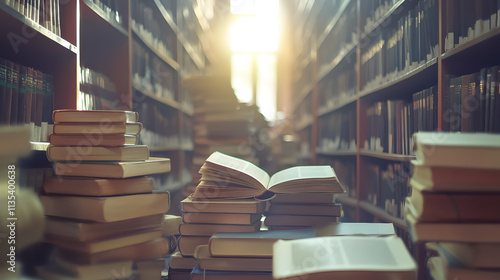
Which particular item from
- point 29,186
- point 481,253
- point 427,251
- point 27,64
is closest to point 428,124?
point 427,251

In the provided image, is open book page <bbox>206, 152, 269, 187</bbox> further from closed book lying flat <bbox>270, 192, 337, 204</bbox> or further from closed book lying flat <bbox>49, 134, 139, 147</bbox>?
closed book lying flat <bbox>49, 134, 139, 147</bbox>

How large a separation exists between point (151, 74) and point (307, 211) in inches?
75.4

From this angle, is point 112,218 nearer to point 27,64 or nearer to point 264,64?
point 27,64

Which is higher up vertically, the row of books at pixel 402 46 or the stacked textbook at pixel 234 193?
the row of books at pixel 402 46

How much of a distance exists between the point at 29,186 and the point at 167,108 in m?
2.33

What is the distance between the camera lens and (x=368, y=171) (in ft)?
8.24

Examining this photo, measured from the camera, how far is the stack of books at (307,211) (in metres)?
1.35

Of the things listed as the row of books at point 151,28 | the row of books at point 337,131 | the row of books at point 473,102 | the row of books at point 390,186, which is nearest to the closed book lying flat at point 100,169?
the row of books at point 473,102

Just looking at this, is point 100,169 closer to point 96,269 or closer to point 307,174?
point 96,269

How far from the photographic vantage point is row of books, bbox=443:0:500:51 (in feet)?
3.94

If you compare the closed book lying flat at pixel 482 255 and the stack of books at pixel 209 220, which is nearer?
the closed book lying flat at pixel 482 255

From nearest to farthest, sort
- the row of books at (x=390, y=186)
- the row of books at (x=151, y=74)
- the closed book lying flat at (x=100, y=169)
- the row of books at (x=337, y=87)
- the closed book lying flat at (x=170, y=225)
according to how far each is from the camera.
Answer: the closed book lying flat at (x=100, y=169) → the closed book lying flat at (x=170, y=225) → the row of books at (x=390, y=186) → the row of books at (x=151, y=74) → the row of books at (x=337, y=87)

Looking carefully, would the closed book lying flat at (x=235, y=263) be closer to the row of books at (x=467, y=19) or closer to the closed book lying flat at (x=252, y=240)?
the closed book lying flat at (x=252, y=240)

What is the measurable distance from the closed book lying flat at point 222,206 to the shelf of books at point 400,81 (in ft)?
2.27
